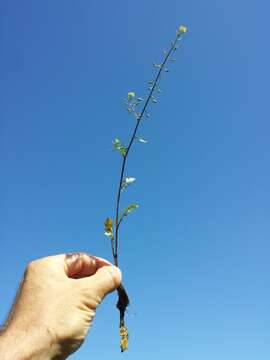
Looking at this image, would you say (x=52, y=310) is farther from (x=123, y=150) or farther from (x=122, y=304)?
(x=123, y=150)

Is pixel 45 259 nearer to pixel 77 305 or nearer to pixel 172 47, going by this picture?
pixel 77 305

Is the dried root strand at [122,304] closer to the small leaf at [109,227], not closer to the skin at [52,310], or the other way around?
the small leaf at [109,227]

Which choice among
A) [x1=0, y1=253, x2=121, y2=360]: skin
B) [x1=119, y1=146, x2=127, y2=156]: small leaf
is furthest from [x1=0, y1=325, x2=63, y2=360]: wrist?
[x1=119, y1=146, x2=127, y2=156]: small leaf

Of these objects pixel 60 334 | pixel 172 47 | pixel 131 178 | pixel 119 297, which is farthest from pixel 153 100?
pixel 60 334

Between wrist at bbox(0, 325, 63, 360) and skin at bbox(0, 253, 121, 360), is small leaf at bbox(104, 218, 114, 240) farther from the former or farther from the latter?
wrist at bbox(0, 325, 63, 360)

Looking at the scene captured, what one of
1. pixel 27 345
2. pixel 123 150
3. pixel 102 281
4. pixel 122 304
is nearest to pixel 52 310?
pixel 27 345

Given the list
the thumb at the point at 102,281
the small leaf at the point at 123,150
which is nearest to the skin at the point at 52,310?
the thumb at the point at 102,281
